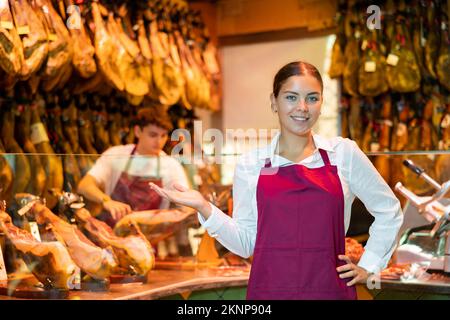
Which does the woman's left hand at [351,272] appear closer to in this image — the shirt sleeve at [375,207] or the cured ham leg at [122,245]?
the shirt sleeve at [375,207]

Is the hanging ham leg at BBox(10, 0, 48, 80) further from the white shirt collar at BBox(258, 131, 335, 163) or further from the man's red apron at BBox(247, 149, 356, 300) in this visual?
the man's red apron at BBox(247, 149, 356, 300)

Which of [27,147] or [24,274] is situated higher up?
[27,147]

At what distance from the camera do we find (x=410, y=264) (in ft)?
11.0

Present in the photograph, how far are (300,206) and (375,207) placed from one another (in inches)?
11.7

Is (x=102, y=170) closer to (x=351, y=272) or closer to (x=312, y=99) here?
(x=312, y=99)

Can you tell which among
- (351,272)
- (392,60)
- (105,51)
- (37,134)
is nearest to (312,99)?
(351,272)

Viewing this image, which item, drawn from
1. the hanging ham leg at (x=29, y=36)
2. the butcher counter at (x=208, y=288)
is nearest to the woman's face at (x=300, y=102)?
the butcher counter at (x=208, y=288)

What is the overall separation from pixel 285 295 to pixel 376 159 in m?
1.17

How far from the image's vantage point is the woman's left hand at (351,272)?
235 cm

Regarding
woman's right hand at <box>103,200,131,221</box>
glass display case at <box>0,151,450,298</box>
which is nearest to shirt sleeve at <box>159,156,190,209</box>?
glass display case at <box>0,151,450,298</box>

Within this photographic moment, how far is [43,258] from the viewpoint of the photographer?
2908mm

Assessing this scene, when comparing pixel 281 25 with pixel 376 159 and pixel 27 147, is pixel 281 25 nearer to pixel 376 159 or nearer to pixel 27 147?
pixel 27 147
